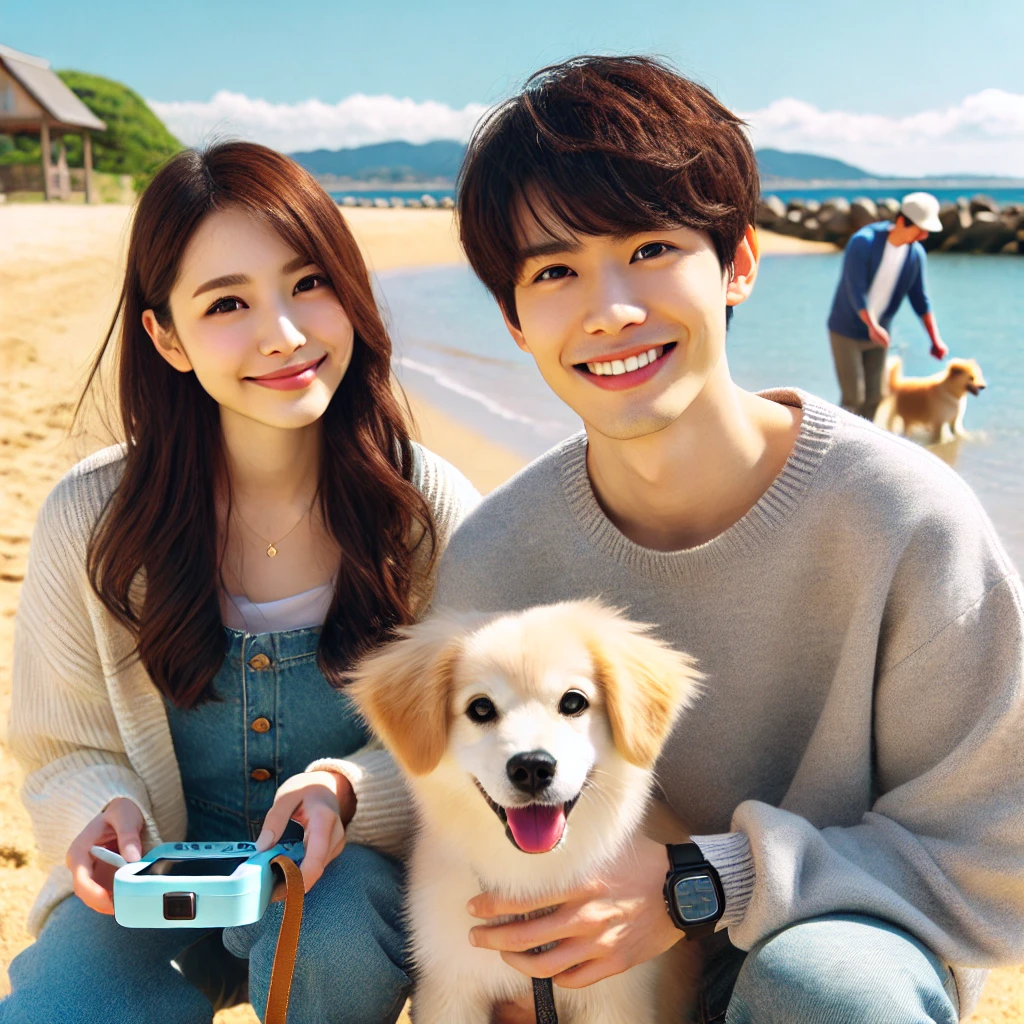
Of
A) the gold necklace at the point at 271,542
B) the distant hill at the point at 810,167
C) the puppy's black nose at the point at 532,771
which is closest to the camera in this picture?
the puppy's black nose at the point at 532,771

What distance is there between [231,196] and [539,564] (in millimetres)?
1041

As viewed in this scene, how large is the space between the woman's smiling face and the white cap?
22.1 feet

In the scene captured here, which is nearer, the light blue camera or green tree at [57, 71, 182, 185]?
the light blue camera

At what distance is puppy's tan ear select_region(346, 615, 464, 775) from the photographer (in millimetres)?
1739

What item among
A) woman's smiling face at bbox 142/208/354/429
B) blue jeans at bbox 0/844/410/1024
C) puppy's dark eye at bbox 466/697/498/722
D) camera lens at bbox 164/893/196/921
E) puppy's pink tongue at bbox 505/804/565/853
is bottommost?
blue jeans at bbox 0/844/410/1024

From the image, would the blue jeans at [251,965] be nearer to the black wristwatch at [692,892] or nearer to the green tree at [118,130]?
the black wristwatch at [692,892]

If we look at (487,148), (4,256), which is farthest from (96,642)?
(4,256)

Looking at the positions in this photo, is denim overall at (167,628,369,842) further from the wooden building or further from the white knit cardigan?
the wooden building

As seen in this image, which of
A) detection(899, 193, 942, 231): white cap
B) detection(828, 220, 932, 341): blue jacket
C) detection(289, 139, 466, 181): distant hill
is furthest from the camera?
detection(289, 139, 466, 181): distant hill

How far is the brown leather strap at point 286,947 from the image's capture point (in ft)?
5.62

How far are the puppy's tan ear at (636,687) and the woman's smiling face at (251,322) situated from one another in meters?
0.90

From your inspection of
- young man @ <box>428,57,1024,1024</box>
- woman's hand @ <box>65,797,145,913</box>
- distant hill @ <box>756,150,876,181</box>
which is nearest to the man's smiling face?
young man @ <box>428,57,1024,1024</box>

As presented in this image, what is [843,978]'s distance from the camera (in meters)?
1.47

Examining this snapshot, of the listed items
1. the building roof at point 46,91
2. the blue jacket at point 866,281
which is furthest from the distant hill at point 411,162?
the blue jacket at point 866,281
